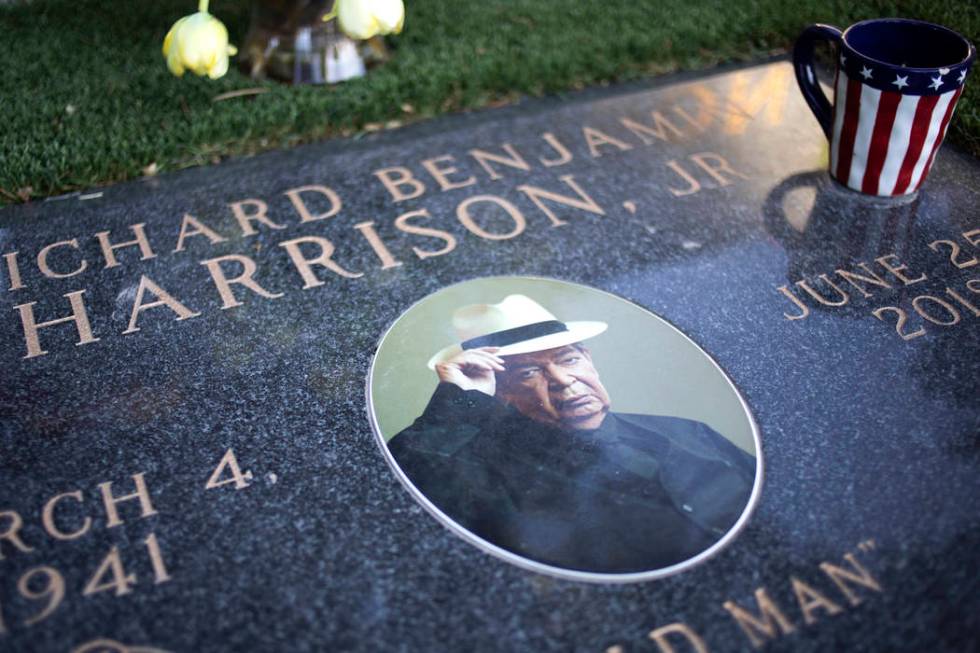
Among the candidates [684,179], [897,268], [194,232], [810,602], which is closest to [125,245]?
[194,232]

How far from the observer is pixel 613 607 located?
1.19 metres

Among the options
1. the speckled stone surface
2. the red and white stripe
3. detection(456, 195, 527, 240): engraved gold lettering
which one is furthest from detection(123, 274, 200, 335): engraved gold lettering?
the red and white stripe

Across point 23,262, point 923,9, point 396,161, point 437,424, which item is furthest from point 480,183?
point 923,9

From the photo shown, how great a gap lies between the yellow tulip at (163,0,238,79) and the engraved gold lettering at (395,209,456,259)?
51cm

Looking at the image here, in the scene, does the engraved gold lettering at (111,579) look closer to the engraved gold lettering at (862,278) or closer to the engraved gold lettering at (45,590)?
the engraved gold lettering at (45,590)

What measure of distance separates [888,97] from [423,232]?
37.3 inches

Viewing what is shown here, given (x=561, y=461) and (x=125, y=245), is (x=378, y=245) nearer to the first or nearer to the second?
(x=125, y=245)

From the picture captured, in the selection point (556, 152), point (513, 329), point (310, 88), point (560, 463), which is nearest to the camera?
point (560, 463)

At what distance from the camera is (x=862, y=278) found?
5.76ft

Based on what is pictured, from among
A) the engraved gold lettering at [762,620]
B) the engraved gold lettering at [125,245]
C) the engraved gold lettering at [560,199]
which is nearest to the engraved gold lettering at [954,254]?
the engraved gold lettering at [560,199]

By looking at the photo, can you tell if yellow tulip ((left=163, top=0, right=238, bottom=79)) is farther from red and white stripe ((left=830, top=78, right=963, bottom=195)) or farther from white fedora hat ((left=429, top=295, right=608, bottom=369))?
red and white stripe ((left=830, top=78, right=963, bottom=195))

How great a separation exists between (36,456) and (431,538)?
2.04ft

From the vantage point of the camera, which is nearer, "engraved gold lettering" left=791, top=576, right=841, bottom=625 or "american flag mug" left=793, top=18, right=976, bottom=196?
"engraved gold lettering" left=791, top=576, right=841, bottom=625

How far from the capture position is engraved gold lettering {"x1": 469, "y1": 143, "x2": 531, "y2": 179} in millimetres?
2100
